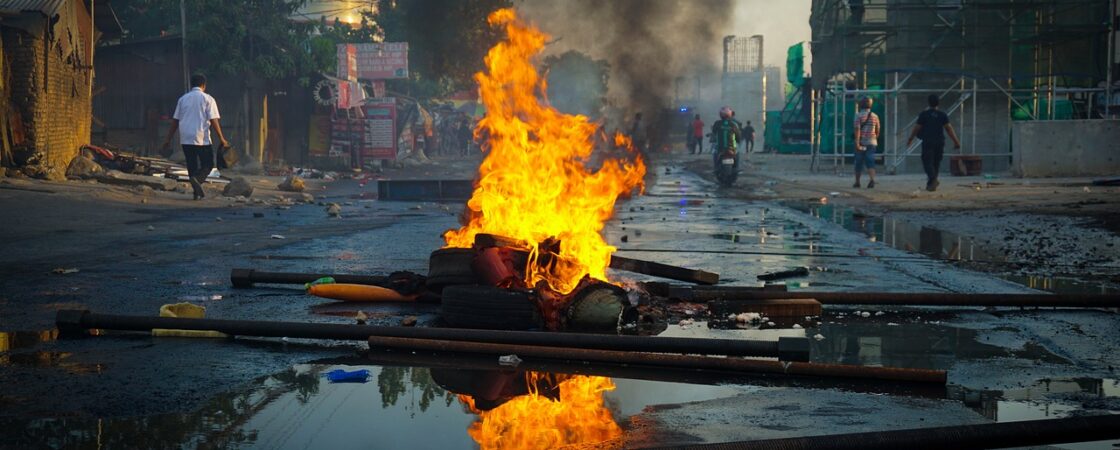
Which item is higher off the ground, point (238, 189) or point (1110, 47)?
point (1110, 47)

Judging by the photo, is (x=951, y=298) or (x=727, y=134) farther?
(x=727, y=134)

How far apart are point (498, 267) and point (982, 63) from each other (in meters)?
25.6

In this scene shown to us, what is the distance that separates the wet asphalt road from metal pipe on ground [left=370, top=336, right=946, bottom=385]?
86 mm

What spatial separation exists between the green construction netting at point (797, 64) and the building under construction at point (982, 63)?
36.6 feet

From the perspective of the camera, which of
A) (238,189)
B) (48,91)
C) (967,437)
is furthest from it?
(48,91)

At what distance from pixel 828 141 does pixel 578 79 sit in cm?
3763

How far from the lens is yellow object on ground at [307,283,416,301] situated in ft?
24.9

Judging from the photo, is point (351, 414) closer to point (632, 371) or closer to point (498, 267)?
point (632, 371)

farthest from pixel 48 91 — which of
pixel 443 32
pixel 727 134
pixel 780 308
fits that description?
pixel 443 32

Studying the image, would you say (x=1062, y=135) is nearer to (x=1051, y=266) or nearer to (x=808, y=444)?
(x=1051, y=266)

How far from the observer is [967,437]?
12.2 ft

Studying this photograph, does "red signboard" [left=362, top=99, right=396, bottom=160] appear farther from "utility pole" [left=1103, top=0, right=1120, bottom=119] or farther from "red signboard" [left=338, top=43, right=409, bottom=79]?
"utility pole" [left=1103, top=0, right=1120, bottom=119]

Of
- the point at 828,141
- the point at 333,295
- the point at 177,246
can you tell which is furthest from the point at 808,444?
the point at 828,141

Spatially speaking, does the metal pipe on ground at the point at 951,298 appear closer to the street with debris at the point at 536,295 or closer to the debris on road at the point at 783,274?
the street with debris at the point at 536,295
